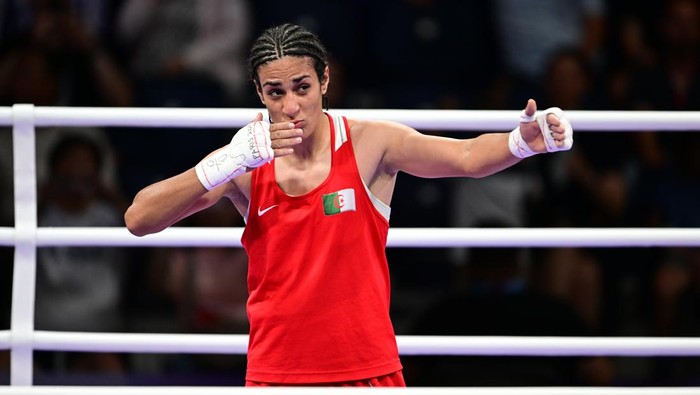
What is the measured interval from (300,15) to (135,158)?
1.15 meters

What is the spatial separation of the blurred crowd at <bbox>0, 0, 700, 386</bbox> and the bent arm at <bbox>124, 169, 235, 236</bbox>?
5.08 feet

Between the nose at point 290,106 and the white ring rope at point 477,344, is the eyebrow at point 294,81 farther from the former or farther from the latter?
the white ring rope at point 477,344

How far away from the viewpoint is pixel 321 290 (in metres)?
2.54

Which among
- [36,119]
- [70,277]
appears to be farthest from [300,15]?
[36,119]

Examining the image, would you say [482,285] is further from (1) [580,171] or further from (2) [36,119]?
(2) [36,119]

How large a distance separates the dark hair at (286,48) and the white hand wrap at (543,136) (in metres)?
0.54

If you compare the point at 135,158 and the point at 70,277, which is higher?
the point at 135,158

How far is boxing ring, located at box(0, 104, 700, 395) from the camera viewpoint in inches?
112

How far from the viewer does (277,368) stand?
2.57 meters

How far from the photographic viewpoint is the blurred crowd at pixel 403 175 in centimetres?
462

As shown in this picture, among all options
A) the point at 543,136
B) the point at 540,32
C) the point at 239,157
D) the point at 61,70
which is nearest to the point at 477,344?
the point at 543,136
